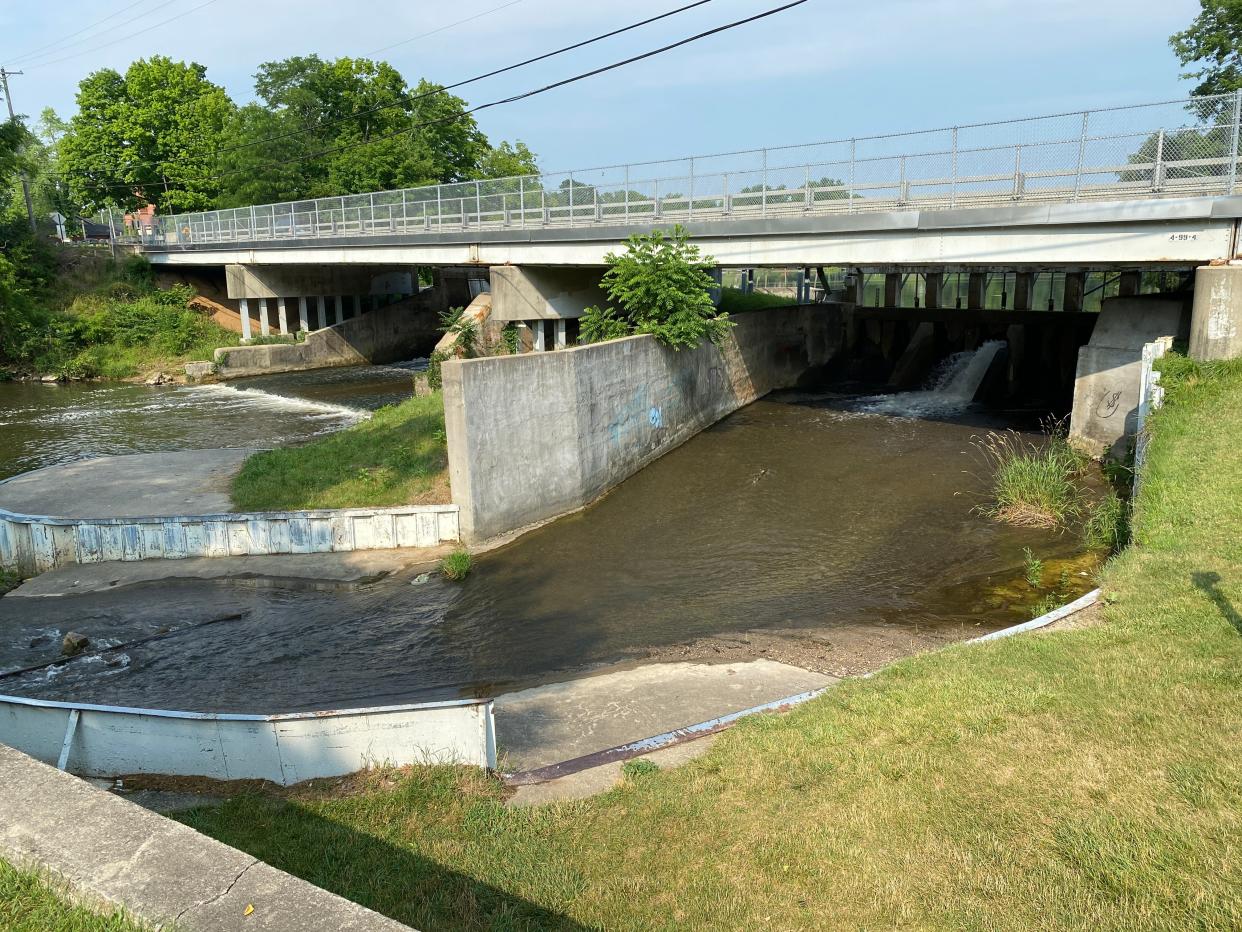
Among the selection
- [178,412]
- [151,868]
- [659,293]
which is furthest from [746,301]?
[151,868]

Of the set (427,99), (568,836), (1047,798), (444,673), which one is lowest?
(444,673)

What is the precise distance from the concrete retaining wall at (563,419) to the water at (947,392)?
5862mm

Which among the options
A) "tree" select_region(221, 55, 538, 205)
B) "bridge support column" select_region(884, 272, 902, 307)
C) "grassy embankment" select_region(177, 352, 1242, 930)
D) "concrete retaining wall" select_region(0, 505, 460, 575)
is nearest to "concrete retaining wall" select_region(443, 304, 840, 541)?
"concrete retaining wall" select_region(0, 505, 460, 575)

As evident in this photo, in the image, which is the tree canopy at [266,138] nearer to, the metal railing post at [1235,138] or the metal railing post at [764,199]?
the metal railing post at [764,199]

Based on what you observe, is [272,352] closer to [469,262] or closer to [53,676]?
[469,262]

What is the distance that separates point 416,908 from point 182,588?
11.7 metres

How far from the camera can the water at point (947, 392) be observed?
28.5 m

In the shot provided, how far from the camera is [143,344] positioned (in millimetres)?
45469

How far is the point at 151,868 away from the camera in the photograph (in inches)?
140

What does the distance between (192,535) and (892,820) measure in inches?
548

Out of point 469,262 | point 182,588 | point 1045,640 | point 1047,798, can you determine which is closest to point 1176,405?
point 1045,640

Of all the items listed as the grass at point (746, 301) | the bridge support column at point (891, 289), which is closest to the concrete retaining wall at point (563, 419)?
the grass at point (746, 301)

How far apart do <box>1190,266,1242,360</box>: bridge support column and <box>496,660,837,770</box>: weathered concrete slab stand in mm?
11392

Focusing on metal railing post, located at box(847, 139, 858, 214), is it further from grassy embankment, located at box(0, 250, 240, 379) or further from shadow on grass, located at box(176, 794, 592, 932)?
grassy embankment, located at box(0, 250, 240, 379)
